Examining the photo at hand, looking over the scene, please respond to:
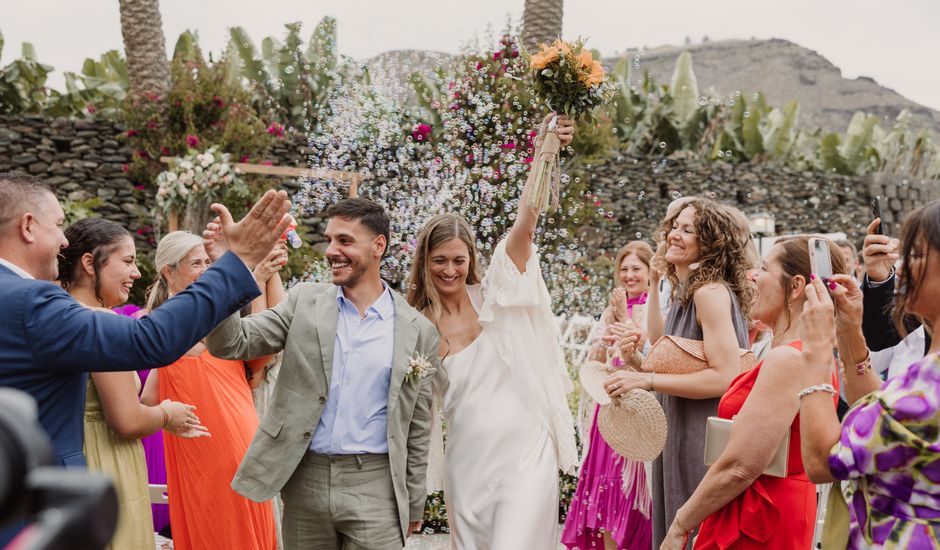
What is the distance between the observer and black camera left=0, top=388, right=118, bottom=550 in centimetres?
81

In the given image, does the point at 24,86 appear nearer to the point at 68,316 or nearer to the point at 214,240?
the point at 214,240

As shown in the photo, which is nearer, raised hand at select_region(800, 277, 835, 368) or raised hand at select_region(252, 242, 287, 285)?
raised hand at select_region(800, 277, 835, 368)

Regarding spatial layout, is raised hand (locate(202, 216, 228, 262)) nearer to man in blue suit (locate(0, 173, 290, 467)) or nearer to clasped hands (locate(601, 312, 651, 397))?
man in blue suit (locate(0, 173, 290, 467))

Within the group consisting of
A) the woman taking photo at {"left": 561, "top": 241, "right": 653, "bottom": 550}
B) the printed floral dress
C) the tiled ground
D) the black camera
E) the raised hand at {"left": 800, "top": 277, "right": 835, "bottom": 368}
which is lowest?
the tiled ground

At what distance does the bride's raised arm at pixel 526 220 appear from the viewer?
12.9ft

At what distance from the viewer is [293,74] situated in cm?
1573

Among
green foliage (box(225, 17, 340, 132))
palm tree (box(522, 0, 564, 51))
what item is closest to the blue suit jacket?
palm tree (box(522, 0, 564, 51))

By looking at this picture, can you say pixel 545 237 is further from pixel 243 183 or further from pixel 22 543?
pixel 22 543

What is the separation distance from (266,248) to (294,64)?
554 inches

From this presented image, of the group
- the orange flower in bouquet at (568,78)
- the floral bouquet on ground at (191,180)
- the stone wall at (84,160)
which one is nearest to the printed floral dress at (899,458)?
the orange flower in bouquet at (568,78)

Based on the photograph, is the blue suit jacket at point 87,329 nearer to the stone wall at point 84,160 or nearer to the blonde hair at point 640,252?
the blonde hair at point 640,252

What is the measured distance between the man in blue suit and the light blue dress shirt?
1.05 m

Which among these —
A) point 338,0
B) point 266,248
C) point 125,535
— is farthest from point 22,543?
point 338,0

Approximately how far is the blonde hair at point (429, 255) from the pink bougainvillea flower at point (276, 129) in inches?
436
